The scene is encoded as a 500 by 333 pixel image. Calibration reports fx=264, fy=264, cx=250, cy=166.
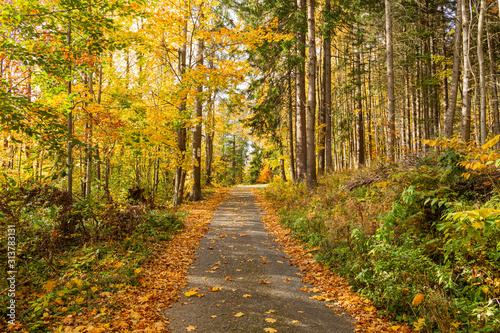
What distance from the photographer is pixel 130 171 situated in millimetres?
15461

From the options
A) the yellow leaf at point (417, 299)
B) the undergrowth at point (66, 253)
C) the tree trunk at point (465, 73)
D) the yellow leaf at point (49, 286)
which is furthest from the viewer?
the tree trunk at point (465, 73)

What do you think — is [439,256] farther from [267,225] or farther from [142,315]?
[267,225]

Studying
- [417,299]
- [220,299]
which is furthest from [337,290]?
[220,299]

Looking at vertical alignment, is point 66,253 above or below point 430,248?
below

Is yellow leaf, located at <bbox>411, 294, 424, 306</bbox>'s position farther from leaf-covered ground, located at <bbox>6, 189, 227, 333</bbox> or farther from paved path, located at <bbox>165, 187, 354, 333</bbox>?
leaf-covered ground, located at <bbox>6, 189, 227, 333</bbox>

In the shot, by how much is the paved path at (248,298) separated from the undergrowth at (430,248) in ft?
3.04

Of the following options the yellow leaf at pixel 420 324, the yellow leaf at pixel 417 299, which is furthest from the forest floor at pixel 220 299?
the yellow leaf at pixel 417 299

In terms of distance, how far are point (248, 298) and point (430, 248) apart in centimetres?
323

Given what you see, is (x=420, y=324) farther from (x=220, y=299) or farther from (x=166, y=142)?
(x=166, y=142)

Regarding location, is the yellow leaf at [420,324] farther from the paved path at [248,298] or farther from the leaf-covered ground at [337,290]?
the paved path at [248,298]

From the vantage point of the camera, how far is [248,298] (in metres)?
4.54

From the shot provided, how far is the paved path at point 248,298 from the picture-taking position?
3768mm

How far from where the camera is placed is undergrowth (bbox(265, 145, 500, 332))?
324 cm

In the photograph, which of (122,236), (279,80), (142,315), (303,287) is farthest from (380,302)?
(279,80)
